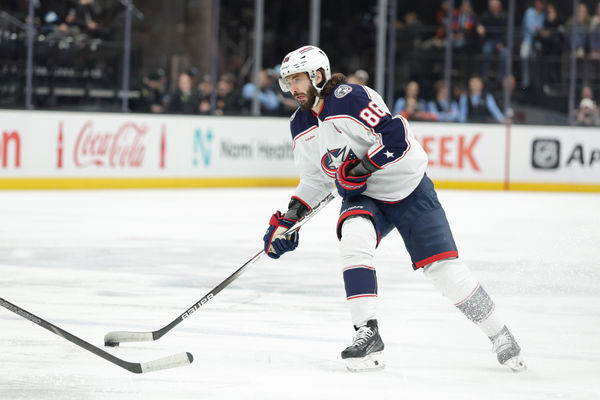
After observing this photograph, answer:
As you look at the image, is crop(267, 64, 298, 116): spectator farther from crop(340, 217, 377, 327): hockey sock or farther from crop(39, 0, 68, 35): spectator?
crop(340, 217, 377, 327): hockey sock

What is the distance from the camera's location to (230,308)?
4336mm

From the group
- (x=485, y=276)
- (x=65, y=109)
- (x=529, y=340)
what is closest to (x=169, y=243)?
(x=485, y=276)

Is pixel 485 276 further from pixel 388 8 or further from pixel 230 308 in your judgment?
pixel 388 8

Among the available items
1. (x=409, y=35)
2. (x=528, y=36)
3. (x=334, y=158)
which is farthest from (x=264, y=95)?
(x=334, y=158)

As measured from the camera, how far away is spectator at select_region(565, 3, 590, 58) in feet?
39.7

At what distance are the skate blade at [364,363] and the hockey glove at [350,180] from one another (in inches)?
19.5

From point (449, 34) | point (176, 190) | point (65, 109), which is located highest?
point (449, 34)

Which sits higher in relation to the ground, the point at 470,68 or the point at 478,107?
the point at 470,68

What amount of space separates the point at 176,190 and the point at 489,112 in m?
3.69

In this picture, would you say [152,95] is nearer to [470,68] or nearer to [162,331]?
[470,68]

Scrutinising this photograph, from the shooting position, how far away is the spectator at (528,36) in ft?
39.9

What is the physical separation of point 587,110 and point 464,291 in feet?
30.3

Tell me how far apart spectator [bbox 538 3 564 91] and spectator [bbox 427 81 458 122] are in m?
1.04

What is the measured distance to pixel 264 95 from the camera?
39.0 feet
